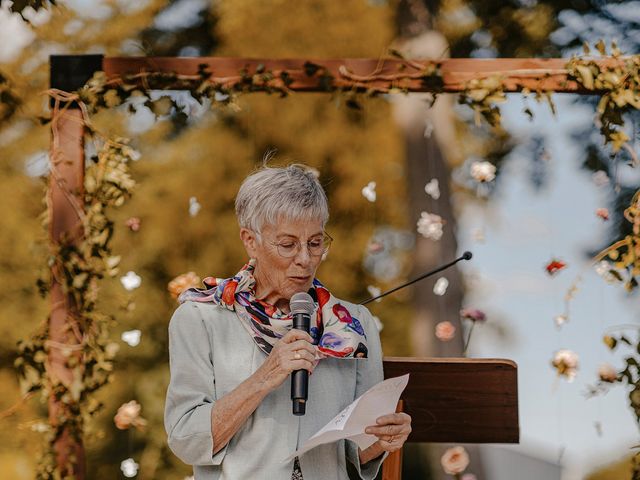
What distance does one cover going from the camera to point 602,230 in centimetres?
516

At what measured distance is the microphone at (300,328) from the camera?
2.02 m

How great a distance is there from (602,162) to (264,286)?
10.7ft

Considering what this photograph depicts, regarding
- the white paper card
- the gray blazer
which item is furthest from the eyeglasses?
the white paper card

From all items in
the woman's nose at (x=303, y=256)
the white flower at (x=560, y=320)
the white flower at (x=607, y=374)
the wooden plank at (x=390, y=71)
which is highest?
the wooden plank at (x=390, y=71)

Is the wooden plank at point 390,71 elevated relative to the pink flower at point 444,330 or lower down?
elevated

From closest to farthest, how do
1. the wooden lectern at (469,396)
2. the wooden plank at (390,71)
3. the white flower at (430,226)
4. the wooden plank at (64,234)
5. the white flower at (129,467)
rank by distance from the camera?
the wooden lectern at (469,396) < the wooden plank at (64,234) < the wooden plank at (390,71) < the white flower at (129,467) < the white flower at (430,226)

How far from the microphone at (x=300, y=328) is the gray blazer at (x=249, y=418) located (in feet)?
0.50

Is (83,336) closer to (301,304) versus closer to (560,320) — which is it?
(301,304)

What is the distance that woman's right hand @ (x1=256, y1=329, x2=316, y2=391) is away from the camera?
2.03m

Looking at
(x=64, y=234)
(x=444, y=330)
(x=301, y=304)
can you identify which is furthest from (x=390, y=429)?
(x=444, y=330)

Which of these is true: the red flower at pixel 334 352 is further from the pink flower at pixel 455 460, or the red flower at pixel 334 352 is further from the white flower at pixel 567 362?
the white flower at pixel 567 362

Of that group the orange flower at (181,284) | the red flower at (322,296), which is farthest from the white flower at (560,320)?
the red flower at (322,296)

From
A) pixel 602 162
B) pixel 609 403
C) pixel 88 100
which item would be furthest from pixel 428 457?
pixel 88 100

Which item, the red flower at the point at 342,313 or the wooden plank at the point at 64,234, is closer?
the red flower at the point at 342,313
